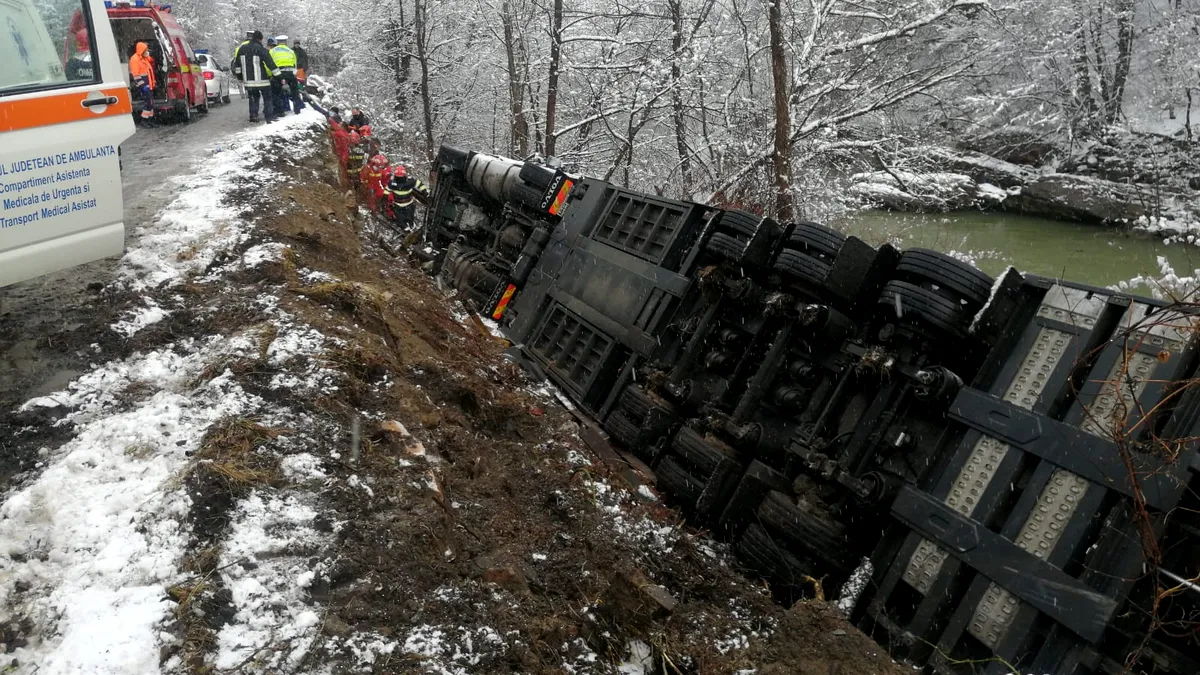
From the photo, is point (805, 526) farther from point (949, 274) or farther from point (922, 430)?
point (949, 274)

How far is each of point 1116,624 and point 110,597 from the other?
425cm

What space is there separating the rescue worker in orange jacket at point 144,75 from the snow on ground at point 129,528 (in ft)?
31.2

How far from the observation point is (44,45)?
410 cm

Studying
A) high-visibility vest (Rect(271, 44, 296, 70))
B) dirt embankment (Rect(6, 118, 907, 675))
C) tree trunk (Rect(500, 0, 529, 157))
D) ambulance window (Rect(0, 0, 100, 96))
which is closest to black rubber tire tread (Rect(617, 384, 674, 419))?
dirt embankment (Rect(6, 118, 907, 675))

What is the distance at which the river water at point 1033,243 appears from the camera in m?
12.7

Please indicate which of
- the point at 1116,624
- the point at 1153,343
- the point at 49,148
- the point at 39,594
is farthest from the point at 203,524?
the point at 1153,343

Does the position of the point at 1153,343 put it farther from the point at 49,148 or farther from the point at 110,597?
the point at 49,148

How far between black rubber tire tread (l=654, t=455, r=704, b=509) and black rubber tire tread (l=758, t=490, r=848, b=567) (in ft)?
2.14

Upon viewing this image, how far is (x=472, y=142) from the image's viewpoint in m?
26.4

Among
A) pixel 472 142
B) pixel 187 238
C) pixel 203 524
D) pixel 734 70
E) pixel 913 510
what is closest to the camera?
pixel 203 524

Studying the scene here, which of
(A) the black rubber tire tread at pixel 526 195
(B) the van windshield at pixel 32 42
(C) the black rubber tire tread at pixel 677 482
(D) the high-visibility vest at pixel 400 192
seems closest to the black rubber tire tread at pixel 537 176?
(A) the black rubber tire tread at pixel 526 195

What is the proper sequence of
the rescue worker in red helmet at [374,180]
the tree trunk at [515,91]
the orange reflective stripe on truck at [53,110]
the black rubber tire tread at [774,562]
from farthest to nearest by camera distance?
the tree trunk at [515,91] < the rescue worker in red helmet at [374,180] < the black rubber tire tread at [774,562] < the orange reflective stripe on truck at [53,110]

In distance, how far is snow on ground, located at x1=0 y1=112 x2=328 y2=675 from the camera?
2.71 meters

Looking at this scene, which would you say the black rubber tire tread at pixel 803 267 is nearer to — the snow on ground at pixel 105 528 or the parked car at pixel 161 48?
the snow on ground at pixel 105 528
